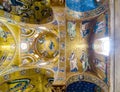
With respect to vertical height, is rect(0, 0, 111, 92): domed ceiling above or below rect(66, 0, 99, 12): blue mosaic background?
below

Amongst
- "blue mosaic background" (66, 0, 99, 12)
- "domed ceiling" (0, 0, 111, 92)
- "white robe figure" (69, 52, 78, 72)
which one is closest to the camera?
"blue mosaic background" (66, 0, 99, 12)

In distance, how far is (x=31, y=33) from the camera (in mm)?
11414

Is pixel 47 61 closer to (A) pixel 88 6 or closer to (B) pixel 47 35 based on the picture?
(B) pixel 47 35

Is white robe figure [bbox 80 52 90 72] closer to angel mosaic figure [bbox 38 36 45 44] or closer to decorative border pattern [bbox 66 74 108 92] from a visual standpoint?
decorative border pattern [bbox 66 74 108 92]

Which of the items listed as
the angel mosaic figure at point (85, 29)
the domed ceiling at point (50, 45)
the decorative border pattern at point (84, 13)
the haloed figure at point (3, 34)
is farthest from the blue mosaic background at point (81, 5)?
the haloed figure at point (3, 34)

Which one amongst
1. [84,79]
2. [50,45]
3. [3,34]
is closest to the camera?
[84,79]

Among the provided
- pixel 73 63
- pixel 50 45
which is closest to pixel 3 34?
pixel 50 45

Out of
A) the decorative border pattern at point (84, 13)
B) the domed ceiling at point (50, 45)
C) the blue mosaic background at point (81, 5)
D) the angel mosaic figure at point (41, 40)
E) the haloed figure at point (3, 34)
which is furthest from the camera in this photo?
the angel mosaic figure at point (41, 40)

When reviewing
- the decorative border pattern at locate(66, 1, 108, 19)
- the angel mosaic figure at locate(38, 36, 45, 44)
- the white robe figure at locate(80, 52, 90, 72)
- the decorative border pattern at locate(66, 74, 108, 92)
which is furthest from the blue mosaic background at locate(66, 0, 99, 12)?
the decorative border pattern at locate(66, 74, 108, 92)

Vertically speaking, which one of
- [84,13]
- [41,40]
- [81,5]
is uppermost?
[81,5]

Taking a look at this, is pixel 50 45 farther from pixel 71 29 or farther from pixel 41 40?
pixel 71 29

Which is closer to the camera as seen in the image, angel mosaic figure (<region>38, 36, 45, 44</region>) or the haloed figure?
the haloed figure

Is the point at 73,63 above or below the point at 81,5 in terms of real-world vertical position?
below

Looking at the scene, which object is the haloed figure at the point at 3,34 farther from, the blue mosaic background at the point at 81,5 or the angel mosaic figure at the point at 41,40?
the blue mosaic background at the point at 81,5
